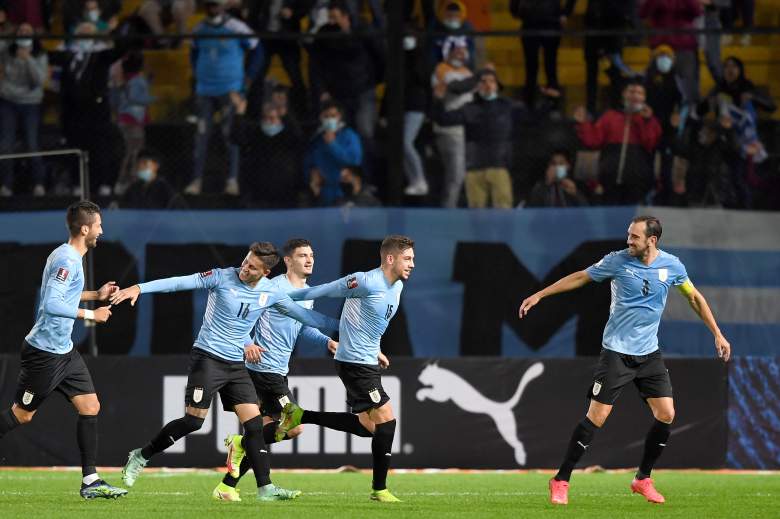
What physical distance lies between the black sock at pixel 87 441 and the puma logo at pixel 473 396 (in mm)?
4761

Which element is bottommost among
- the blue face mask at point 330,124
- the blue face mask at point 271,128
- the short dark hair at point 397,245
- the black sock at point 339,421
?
the black sock at point 339,421

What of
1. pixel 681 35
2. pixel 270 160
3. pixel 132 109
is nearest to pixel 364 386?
pixel 270 160

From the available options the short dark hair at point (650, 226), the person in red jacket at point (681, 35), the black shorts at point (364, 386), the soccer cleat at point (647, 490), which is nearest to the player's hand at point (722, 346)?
the short dark hair at point (650, 226)

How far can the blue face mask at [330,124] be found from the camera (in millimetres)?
16391

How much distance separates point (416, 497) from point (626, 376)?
6.16 feet

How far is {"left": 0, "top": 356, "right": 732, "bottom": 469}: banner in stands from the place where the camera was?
1457 centimetres

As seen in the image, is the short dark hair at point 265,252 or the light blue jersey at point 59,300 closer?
the light blue jersey at point 59,300

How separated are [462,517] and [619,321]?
2293 millimetres

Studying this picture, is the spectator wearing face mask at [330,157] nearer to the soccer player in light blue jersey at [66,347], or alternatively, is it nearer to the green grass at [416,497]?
the green grass at [416,497]

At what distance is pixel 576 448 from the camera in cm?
1057

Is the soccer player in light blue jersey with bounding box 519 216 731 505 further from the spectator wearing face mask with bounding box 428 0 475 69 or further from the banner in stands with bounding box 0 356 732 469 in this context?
the spectator wearing face mask with bounding box 428 0 475 69

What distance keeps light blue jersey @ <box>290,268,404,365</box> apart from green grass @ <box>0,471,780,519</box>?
111 cm

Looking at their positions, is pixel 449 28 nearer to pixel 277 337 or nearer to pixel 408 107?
pixel 408 107

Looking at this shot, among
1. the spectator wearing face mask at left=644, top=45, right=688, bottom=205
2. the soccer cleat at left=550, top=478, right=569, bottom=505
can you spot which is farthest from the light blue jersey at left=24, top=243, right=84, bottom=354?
the spectator wearing face mask at left=644, top=45, right=688, bottom=205
